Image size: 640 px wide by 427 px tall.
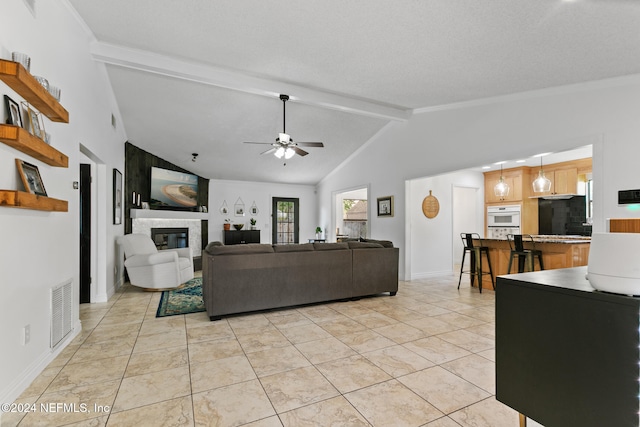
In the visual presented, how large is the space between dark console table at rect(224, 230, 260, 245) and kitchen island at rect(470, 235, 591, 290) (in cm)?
633

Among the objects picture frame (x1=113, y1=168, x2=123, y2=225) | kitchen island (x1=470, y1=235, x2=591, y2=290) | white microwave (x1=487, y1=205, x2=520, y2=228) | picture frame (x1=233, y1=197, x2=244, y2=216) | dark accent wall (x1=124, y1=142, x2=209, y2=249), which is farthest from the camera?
picture frame (x1=233, y1=197, x2=244, y2=216)

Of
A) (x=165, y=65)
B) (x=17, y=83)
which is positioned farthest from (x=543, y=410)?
(x=165, y=65)

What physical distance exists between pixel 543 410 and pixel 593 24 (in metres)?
3.09

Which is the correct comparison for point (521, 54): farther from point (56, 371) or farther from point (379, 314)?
point (56, 371)

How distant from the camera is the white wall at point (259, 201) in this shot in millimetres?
9156

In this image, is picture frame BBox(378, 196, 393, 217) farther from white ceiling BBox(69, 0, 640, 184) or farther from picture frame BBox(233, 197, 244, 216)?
picture frame BBox(233, 197, 244, 216)

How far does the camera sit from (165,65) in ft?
13.0

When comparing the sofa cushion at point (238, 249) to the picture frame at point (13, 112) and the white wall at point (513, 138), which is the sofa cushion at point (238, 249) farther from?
the white wall at point (513, 138)

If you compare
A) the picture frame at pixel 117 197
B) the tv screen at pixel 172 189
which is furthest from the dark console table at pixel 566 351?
the tv screen at pixel 172 189

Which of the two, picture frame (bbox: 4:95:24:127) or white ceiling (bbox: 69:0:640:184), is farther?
white ceiling (bbox: 69:0:640:184)

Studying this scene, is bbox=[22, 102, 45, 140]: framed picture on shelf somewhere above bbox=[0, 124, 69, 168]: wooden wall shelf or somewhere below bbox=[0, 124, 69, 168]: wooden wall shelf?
above

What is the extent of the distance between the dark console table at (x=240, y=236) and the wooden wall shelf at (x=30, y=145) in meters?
6.49

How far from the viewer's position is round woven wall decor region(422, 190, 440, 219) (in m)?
6.54

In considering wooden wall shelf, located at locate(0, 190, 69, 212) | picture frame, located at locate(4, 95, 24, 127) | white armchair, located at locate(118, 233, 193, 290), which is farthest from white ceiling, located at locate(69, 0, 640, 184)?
white armchair, located at locate(118, 233, 193, 290)
